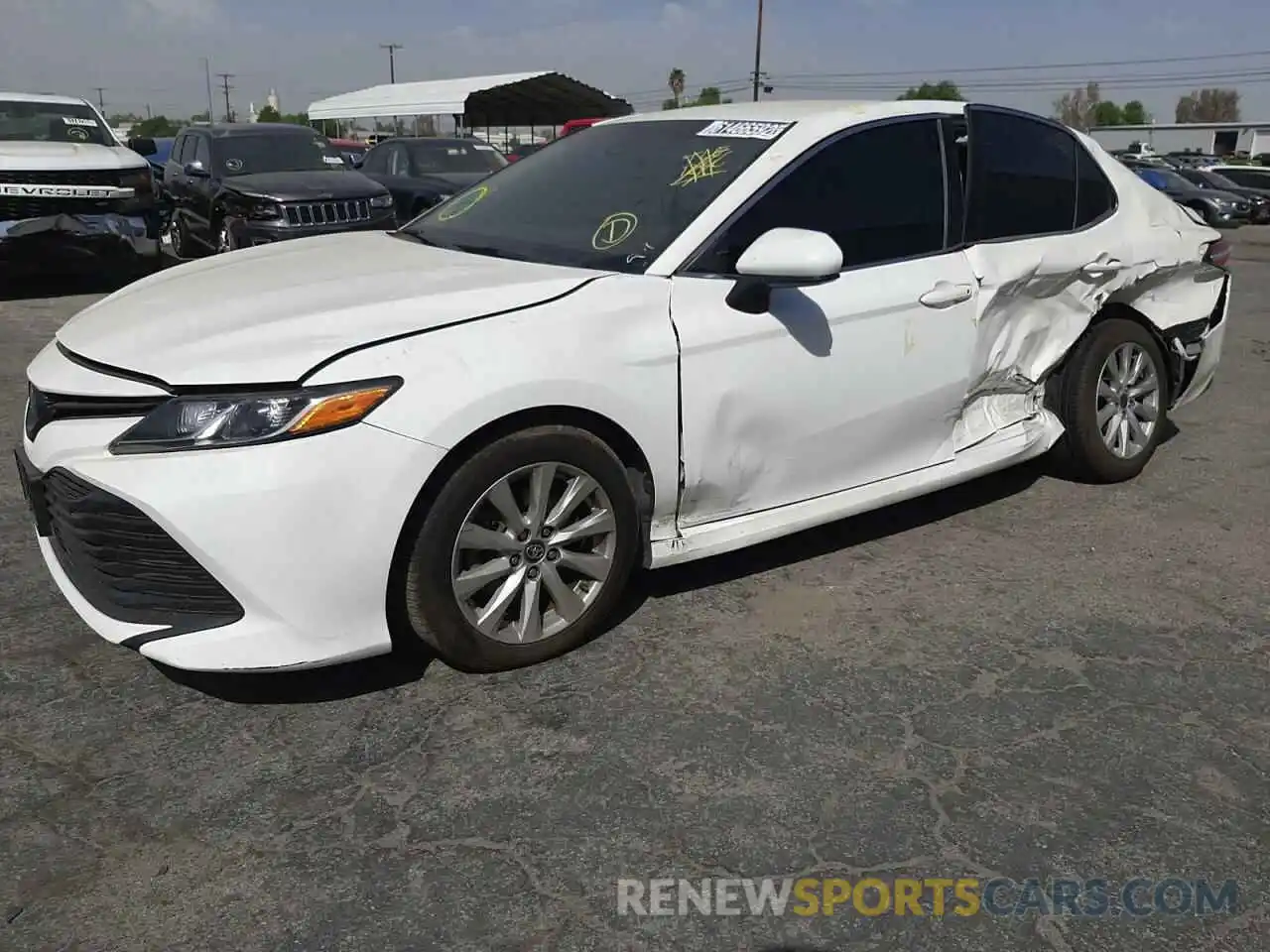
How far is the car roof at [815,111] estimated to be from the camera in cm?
366

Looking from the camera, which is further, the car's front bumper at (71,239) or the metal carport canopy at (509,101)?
the metal carport canopy at (509,101)

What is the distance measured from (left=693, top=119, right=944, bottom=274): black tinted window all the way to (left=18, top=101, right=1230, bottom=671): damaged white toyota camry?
0.04 ft

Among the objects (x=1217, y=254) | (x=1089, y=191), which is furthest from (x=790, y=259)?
(x=1217, y=254)

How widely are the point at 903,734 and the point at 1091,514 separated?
210cm

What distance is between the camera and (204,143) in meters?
11.0

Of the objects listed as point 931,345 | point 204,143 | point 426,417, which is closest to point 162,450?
point 426,417

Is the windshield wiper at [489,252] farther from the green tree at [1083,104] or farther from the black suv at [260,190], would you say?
the green tree at [1083,104]

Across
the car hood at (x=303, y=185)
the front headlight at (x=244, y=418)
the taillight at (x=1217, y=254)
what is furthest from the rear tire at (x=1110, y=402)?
the car hood at (x=303, y=185)

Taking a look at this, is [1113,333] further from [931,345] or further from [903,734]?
[903,734]

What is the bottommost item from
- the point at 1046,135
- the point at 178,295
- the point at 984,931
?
the point at 984,931

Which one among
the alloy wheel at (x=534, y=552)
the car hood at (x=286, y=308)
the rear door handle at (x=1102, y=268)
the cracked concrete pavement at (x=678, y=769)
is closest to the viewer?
the cracked concrete pavement at (x=678, y=769)

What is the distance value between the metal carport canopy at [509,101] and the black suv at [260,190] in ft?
54.7

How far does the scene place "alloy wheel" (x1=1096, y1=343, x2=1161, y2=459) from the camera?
4.52 m

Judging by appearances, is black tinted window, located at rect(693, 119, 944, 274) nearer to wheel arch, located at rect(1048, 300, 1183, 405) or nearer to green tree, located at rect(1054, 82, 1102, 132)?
wheel arch, located at rect(1048, 300, 1183, 405)
